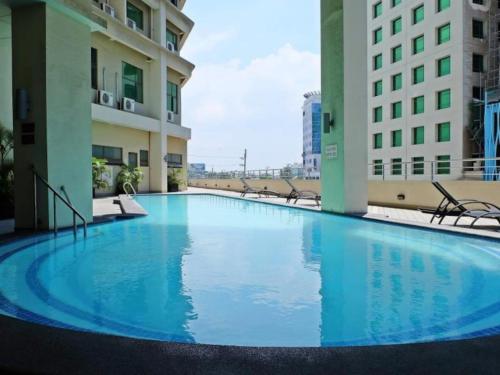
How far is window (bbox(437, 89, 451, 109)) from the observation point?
81.0 feet

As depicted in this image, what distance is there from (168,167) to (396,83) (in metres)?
17.8

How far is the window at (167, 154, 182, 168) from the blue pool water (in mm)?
15524

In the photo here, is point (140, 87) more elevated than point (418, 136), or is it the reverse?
point (140, 87)

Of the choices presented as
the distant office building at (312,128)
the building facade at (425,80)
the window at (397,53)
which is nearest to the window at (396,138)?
the building facade at (425,80)

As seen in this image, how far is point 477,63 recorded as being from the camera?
965 inches

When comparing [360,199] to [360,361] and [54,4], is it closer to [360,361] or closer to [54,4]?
[54,4]

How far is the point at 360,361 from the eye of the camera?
1812mm

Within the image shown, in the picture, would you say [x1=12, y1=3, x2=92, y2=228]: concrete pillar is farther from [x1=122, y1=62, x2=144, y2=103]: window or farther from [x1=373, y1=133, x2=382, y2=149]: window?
[x1=373, y1=133, x2=382, y2=149]: window

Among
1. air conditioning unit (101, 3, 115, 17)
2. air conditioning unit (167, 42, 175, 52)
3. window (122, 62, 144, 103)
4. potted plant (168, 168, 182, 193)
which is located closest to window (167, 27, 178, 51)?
air conditioning unit (167, 42, 175, 52)

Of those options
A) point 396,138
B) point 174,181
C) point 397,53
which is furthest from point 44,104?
point 397,53

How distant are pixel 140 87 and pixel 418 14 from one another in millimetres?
19435

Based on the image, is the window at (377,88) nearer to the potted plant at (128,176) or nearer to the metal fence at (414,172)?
the metal fence at (414,172)

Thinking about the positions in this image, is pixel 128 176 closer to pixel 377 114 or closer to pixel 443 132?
pixel 443 132

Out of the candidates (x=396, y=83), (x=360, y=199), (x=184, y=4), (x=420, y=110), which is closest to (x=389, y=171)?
(x=420, y=110)
